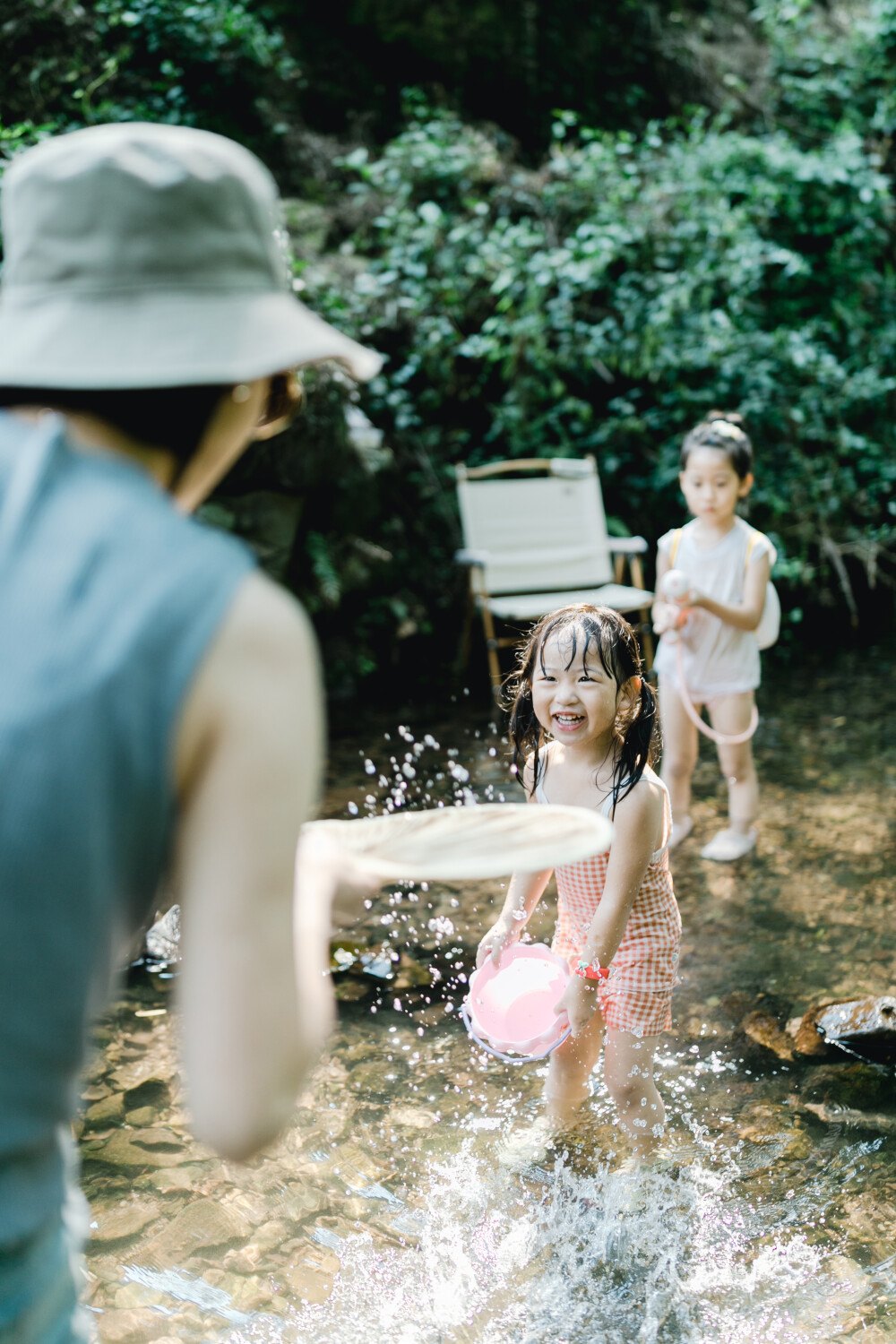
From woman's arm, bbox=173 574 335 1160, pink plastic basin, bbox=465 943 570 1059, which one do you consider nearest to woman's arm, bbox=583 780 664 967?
pink plastic basin, bbox=465 943 570 1059

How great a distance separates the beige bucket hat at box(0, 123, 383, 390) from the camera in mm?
706

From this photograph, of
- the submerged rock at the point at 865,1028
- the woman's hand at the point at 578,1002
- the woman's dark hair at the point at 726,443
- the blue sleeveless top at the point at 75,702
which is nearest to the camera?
the blue sleeveless top at the point at 75,702

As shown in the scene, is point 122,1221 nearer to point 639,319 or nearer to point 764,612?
point 764,612

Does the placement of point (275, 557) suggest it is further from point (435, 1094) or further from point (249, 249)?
point (249, 249)

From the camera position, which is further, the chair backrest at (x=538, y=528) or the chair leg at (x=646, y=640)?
the chair backrest at (x=538, y=528)

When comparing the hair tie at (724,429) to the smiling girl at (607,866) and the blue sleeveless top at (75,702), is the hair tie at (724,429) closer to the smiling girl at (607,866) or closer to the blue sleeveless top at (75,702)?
the smiling girl at (607,866)

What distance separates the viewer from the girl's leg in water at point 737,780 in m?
3.70

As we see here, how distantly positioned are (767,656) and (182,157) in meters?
6.54

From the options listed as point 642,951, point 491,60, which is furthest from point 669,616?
point 491,60

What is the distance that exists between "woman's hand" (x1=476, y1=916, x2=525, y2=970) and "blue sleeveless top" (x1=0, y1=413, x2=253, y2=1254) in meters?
1.42

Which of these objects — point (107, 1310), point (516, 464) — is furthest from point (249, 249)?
point (516, 464)

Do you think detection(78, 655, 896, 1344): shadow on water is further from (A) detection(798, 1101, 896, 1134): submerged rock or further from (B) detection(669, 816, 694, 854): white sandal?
Result: (B) detection(669, 816, 694, 854): white sandal

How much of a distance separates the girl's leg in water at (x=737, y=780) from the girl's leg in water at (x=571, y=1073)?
1.54 m

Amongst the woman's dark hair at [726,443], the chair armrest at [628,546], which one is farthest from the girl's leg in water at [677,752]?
the chair armrest at [628,546]
